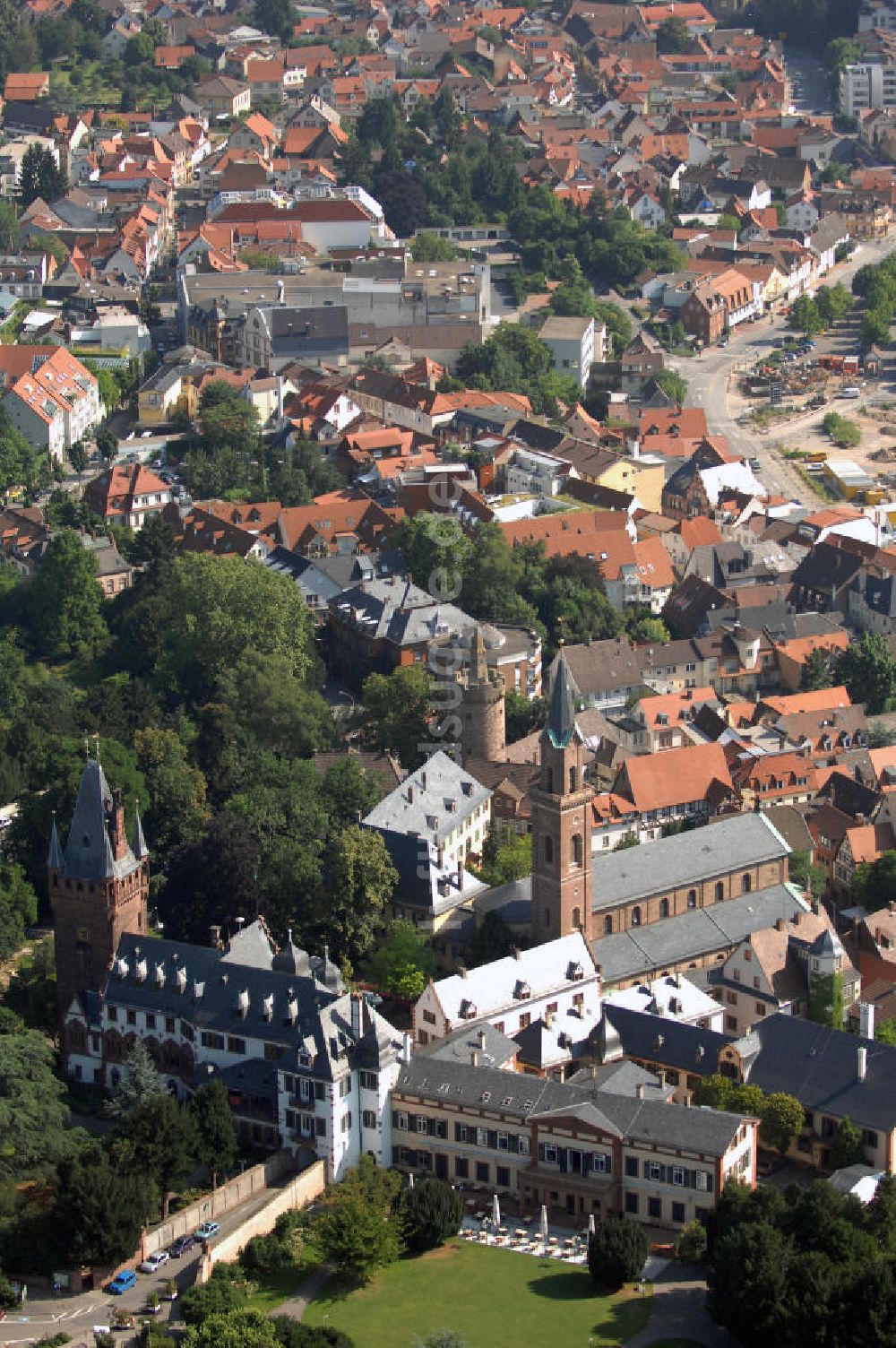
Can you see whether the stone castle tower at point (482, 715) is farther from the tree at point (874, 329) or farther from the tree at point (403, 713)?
the tree at point (874, 329)

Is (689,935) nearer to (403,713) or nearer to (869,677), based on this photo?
(403,713)

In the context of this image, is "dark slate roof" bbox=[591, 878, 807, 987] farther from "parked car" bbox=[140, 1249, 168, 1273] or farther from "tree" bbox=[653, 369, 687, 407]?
"tree" bbox=[653, 369, 687, 407]

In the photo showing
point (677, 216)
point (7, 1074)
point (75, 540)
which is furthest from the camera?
point (677, 216)

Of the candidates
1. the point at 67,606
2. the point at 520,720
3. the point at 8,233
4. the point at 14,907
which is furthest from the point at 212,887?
the point at 8,233

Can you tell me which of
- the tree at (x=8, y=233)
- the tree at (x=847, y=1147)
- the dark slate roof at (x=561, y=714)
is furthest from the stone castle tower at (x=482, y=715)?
the tree at (x=8, y=233)

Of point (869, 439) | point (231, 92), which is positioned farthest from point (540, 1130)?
point (231, 92)

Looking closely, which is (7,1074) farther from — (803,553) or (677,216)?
(677,216)
